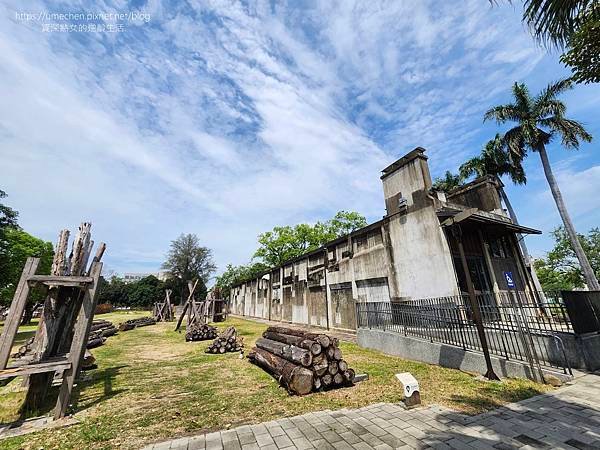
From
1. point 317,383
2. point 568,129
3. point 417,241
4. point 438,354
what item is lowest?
point 317,383

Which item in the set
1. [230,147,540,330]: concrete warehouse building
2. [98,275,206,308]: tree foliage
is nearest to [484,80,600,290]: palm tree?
[230,147,540,330]: concrete warehouse building

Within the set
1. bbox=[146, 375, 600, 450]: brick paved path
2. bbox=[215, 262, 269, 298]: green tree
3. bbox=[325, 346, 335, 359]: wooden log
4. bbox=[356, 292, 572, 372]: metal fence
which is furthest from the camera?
bbox=[215, 262, 269, 298]: green tree

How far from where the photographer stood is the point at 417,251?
38.4 feet

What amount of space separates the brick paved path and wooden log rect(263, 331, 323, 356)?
59.2 inches

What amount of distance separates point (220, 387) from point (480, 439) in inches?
214

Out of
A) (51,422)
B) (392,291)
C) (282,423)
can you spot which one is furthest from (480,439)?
(392,291)

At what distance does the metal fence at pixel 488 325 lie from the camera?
21.4ft

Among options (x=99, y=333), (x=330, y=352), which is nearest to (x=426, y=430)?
(x=330, y=352)

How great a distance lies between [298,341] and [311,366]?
968 mm

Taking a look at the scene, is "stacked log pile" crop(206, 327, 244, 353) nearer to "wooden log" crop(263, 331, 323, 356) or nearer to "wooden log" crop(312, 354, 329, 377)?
"wooden log" crop(263, 331, 323, 356)

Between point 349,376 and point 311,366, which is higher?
point 311,366

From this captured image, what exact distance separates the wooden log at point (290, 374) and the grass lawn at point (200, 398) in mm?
187

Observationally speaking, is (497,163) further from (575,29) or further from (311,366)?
(311,366)

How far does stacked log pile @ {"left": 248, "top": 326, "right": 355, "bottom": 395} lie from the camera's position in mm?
5648
